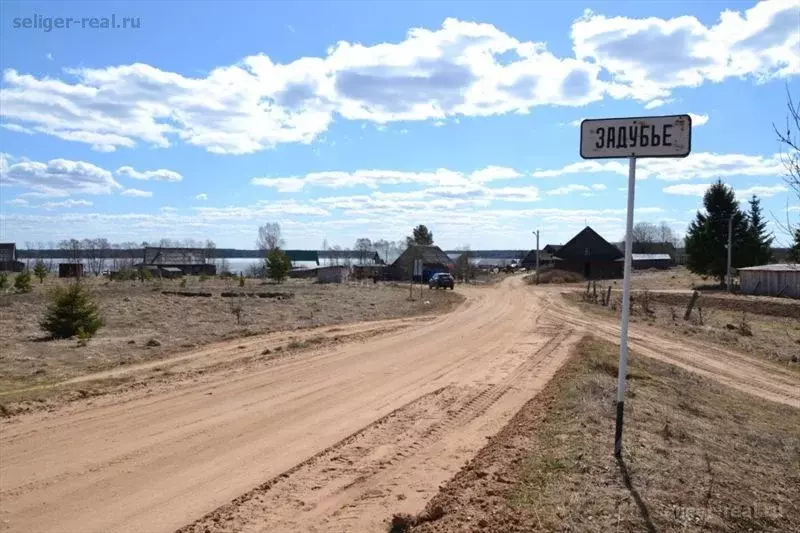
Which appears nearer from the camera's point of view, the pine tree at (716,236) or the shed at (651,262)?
the pine tree at (716,236)

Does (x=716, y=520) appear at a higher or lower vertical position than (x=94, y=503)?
higher

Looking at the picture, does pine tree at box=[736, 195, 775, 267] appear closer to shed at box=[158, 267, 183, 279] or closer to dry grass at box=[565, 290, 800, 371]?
dry grass at box=[565, 290, 800, 371]

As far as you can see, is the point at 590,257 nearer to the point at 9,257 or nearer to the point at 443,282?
the point at 443,282

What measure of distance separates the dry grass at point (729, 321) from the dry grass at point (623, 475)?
16.3m

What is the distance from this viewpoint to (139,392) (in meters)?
11.5

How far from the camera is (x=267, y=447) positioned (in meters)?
8.10

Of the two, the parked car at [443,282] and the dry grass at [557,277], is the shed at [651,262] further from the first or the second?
the parked car at [443,282]

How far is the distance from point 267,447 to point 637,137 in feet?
17.9

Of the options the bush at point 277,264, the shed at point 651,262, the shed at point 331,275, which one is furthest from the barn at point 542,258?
the bush at point 277,264

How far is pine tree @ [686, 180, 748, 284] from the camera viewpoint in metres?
62.0

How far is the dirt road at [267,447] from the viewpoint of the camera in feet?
19.6

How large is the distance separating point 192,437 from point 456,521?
14.9ft

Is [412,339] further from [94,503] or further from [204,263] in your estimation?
[204,263]

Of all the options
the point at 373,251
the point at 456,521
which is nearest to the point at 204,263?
the point at 373,251
